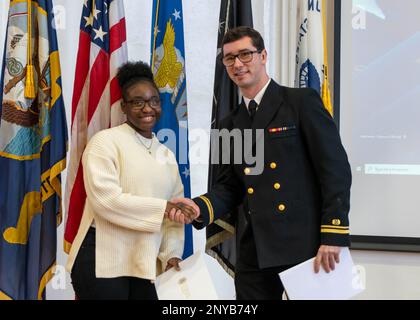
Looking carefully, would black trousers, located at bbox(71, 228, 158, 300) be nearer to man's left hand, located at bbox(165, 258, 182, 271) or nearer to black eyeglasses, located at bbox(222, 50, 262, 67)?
man's left hand, located at bbox(165, 258, 182, 271)

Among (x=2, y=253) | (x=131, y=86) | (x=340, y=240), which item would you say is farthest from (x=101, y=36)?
(x=340, y=240)

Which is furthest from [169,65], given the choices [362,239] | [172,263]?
[362,239]

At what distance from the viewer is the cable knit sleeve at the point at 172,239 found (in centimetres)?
202

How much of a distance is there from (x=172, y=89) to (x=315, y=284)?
133 cm

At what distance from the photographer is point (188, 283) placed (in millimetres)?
1805

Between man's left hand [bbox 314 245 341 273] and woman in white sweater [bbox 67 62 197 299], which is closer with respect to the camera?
man's left hand [bbox 314 245 341 273]

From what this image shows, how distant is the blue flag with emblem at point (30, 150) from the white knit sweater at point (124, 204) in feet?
1.58

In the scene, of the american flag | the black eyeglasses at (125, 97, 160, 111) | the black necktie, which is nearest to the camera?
the black necktie

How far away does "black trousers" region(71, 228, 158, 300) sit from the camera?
1.90 m

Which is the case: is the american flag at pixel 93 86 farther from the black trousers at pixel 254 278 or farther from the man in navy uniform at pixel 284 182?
the black trousers at pixel 254 278

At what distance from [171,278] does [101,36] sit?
131 cm

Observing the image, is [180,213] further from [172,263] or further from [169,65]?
[169,65]

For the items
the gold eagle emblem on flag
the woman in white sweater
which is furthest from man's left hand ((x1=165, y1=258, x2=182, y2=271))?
the gold eagle emblem on flag

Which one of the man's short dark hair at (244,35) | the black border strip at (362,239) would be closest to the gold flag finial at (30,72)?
the man's short dark hair at (244,35)
